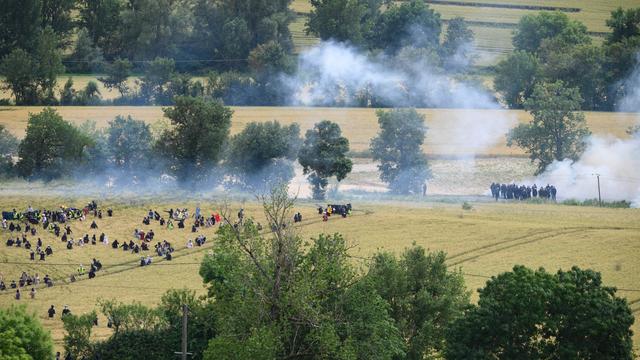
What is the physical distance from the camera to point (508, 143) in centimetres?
11625

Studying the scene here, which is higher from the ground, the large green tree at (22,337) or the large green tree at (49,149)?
the large green tree at (49,149)

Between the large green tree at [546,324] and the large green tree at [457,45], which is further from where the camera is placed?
the large green tree at [457,45]

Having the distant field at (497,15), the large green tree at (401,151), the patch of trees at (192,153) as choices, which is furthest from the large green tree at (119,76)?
the large green tree at (401,151)

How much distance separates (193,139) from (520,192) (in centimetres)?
2305

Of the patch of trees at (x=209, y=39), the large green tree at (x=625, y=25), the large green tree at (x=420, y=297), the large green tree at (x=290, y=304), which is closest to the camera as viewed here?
the large green tree at (x=290, y=304)

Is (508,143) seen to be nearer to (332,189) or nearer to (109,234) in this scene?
(332,189)

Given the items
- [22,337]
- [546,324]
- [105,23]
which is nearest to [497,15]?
[105,23]

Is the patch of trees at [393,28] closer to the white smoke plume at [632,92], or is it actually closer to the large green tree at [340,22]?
the large green tree at [340,22]

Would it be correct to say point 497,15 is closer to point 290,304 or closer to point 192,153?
point 192,153

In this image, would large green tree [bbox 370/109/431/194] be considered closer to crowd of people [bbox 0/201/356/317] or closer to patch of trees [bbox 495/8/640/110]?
crowd of people [bbox 0/201/356/317]

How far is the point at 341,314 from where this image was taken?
164ft

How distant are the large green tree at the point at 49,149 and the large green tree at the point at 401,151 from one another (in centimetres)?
2175

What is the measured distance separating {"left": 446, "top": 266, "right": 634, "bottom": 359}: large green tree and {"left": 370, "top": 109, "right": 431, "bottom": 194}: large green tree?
2110 inches

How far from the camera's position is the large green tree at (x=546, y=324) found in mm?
52625
